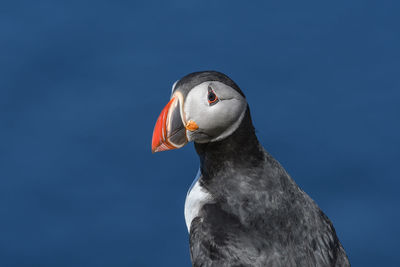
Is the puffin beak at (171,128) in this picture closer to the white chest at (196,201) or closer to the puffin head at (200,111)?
the puffin head at (200,111)

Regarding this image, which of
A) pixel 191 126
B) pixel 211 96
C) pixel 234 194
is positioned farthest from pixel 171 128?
pixel 234 194

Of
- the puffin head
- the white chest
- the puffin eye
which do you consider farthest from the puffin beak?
the white chest

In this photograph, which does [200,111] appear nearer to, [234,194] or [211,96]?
[211,96]

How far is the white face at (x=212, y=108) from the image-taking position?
294 centimetres

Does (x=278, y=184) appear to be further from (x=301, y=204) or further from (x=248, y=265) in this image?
(x=248, y=265)

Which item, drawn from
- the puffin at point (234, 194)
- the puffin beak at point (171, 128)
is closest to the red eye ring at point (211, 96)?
the puffin at point (234, 194)

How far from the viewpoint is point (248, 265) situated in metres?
2.98

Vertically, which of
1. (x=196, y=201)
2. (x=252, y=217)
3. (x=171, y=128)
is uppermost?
(x=171, y=128)

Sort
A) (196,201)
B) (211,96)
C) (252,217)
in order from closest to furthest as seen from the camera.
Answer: (211,96) → (252,217) → (196,201)

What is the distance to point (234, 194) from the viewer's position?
3.13 m

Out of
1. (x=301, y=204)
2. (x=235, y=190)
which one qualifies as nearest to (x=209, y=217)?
(x=235, y=190)

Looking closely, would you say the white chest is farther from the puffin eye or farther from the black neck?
the puffin eye

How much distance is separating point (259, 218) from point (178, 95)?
51 centimetres

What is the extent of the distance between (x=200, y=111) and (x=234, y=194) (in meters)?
0.35
